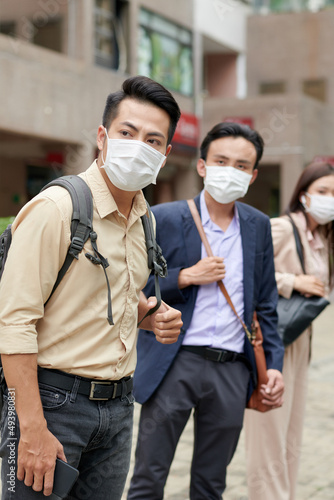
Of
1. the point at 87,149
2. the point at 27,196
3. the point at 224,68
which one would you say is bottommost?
the point at 27,196

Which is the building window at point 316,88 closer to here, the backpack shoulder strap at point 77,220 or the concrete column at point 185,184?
the concrete column at point 185,184

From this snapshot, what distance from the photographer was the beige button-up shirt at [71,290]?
2.25 metres

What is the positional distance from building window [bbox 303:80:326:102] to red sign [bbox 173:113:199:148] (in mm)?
5876

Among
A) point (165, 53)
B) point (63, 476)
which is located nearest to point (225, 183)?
point (63, 476)

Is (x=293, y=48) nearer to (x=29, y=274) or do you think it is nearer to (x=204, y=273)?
(x=204, y=273)

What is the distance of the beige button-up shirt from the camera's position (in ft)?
7.39

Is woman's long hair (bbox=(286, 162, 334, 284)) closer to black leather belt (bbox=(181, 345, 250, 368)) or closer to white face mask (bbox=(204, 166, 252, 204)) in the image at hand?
white face mask (bbox=(204, 166, 252, 204))

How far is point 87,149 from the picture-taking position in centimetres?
1827

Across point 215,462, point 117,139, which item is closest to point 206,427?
point 215,462

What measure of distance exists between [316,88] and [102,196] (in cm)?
2531

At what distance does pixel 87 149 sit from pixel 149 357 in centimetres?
1503

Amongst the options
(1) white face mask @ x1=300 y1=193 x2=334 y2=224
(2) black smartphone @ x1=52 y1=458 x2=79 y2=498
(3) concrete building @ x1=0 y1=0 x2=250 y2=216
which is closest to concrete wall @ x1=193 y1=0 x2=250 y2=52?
(3) concrete building @ x1=0 y1=0 x2=250 y2=216

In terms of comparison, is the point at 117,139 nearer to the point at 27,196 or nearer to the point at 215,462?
the point at 215,462

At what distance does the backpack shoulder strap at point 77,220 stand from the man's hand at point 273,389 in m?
1.67
